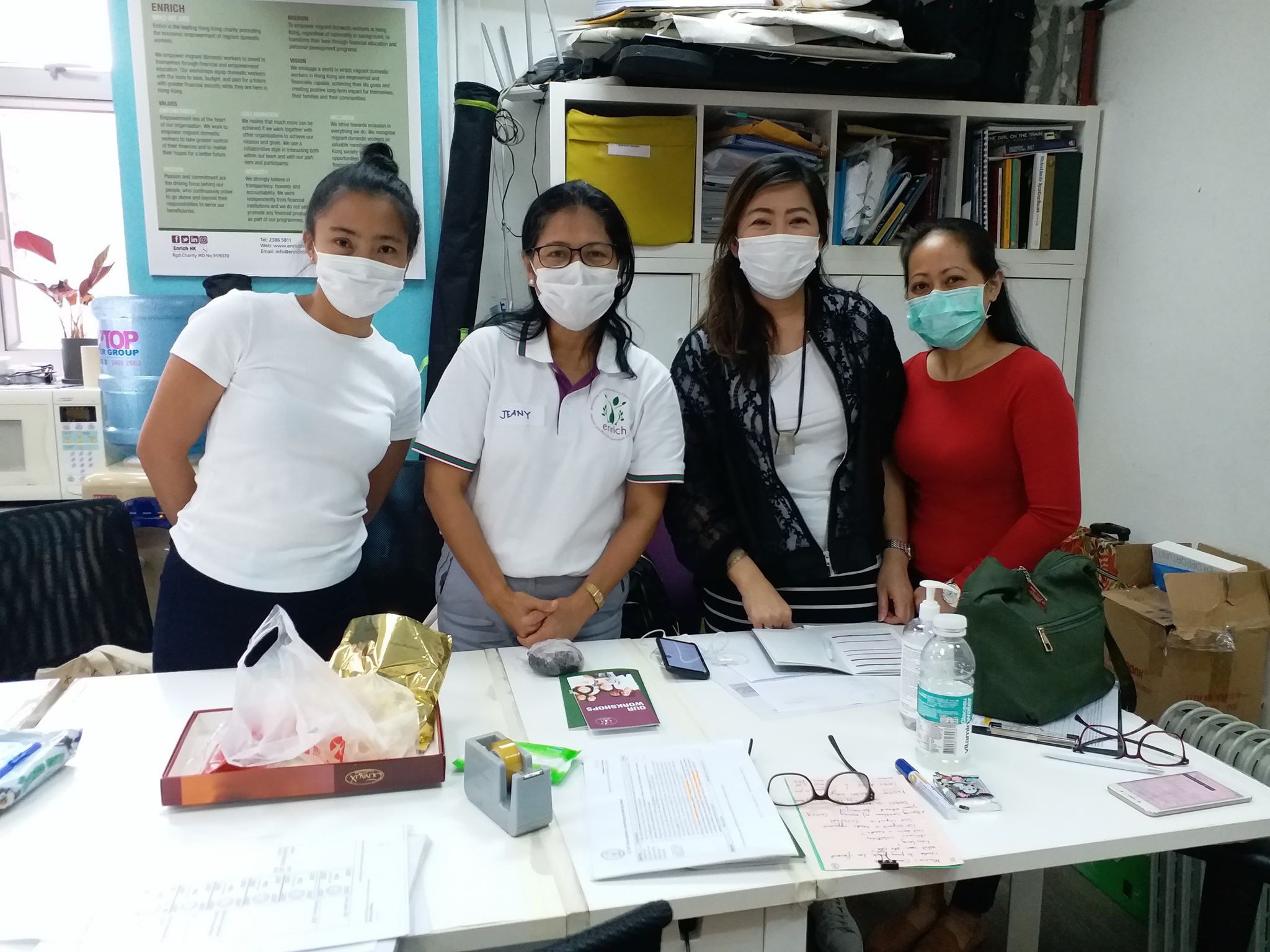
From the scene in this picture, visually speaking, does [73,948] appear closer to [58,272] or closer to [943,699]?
[943,699]

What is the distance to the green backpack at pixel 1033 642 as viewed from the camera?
1.29 meters

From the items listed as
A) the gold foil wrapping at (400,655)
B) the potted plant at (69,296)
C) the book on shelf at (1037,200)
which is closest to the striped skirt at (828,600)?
the gold foil wrapping at (400,655)

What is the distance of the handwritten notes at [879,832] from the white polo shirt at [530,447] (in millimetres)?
673

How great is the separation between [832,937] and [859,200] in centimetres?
207

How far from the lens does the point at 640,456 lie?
165cm

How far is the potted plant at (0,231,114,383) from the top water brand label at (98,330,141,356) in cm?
18

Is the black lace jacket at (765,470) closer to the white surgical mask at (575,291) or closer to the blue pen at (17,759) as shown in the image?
the white surgical mask at (575,291)

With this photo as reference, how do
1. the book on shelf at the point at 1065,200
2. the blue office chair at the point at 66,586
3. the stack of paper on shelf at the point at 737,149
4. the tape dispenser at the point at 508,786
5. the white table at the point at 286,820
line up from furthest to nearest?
the book on shelf at the point at 1065,200 → the stack of paper on shelf at the point at 737,149 → the blue office chair at the point at 66,586 → the tape dispenser at the point at 508,786 → the white table at the point at 286,820

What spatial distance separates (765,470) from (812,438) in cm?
12

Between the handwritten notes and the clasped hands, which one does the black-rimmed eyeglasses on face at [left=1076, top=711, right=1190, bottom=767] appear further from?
the clasped hands

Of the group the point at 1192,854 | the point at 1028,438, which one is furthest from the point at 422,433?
the point at 1192,854

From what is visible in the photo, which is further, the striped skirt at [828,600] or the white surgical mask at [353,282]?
the striped skirt at [828,600]

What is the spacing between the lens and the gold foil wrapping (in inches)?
48.2

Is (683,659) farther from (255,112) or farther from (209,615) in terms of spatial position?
(255,112)
